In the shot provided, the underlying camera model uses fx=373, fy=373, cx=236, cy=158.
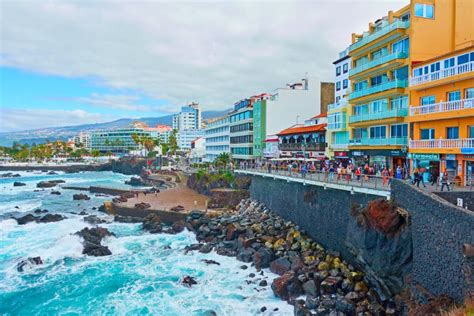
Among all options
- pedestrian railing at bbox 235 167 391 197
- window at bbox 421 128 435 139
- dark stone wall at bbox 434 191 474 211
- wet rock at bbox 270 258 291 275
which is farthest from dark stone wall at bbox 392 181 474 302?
window at bbox 421 128 435 139

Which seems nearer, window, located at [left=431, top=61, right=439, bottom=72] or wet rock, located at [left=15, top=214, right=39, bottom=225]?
window, located at [left=431, top=61, right=439, bottom=72]

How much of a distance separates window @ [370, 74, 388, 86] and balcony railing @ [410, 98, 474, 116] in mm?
5208

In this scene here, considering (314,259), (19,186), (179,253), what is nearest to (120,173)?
(19,186)

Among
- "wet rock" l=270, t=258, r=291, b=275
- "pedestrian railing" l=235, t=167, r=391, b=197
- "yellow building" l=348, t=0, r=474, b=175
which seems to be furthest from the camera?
"yellow building" l=348, t=0, r=474, b=175

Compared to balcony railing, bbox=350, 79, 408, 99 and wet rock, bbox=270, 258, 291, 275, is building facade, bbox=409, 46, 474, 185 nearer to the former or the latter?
balcony railing, bbox=350, 79, 408, 99

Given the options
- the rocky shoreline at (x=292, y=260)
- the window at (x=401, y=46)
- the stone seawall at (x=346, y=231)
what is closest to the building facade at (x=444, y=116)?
the window at (x=401, y=46)

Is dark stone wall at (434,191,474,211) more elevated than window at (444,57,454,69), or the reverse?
window at (444,57,454,69)

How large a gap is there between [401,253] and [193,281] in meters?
13.4

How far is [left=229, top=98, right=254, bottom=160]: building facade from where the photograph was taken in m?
68.8

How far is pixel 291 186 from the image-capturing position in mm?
34094

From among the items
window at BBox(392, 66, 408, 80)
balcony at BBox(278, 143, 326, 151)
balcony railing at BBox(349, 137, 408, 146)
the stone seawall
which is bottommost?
the stone seawall

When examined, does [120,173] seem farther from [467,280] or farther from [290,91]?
[467,280]

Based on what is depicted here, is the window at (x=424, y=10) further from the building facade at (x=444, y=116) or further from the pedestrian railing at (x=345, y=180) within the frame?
the pedestrian railing at (x=345, y=180)

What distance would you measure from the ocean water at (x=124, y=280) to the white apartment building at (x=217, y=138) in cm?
4528
